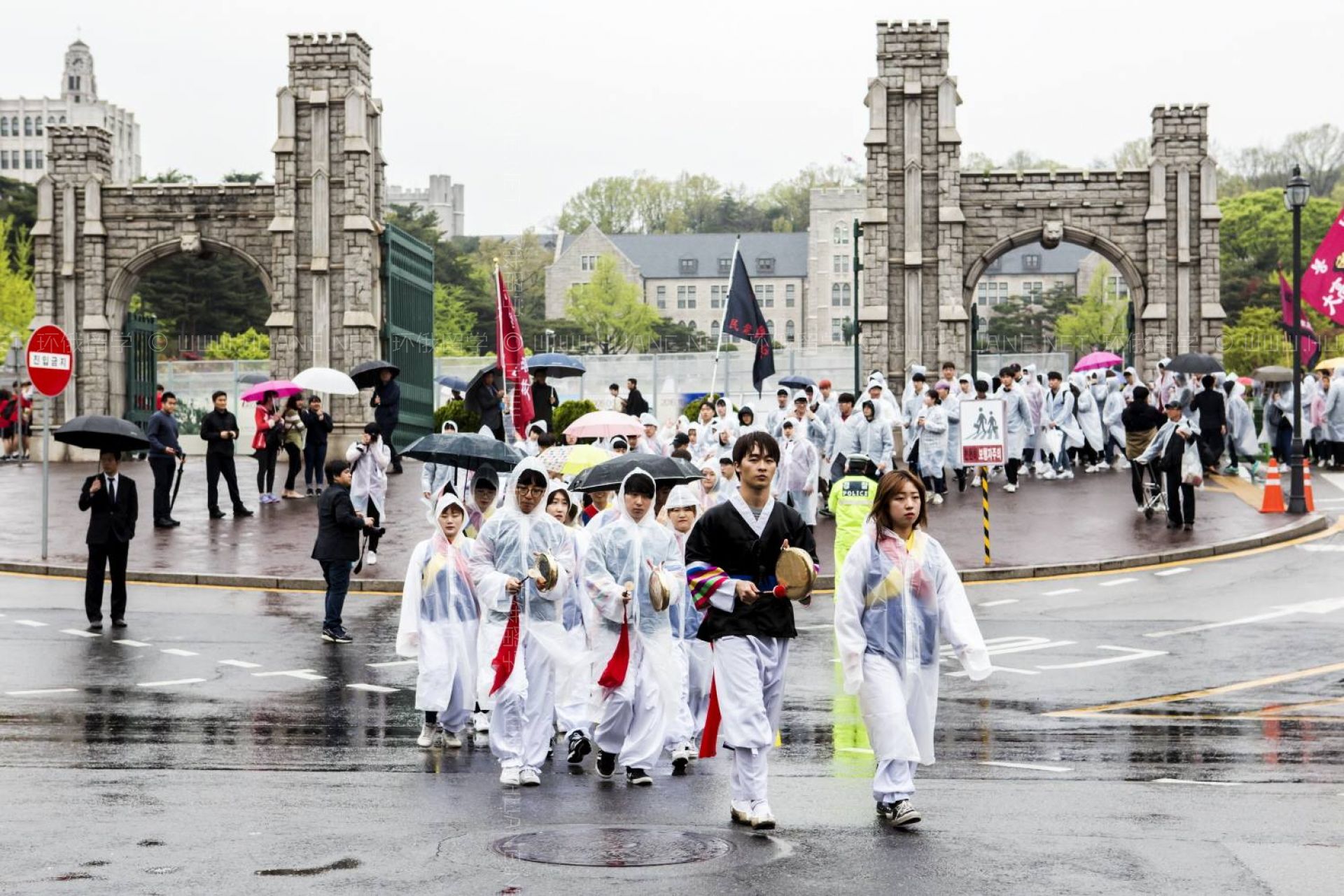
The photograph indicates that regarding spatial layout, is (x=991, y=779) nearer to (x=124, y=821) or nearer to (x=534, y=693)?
(x=534, y=693)

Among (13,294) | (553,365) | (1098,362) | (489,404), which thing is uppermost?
(13,294)

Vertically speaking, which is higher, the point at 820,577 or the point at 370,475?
the point at 370,475

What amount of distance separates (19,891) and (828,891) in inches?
118

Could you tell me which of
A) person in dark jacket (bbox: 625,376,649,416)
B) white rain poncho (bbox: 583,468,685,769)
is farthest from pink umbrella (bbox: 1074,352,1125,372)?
white rain poncho (bbox: 583,468,685,769)

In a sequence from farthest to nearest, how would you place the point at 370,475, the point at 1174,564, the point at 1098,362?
the point at 1098,362, the point at 370,475, the point at 1174,564

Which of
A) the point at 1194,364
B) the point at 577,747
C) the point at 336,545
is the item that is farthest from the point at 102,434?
the point at 1194,364

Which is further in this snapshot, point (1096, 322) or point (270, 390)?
point (1096, 322)

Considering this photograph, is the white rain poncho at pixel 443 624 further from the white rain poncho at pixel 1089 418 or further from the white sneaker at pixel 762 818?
the white rain poncho at pixel 1089 418

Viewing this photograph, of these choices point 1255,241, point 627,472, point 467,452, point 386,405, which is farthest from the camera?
point 1255,241

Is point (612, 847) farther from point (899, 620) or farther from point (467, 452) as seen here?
point (467, 452)

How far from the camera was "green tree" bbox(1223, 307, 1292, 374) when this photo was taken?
7121 centimetres

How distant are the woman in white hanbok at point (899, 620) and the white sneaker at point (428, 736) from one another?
3.27 m

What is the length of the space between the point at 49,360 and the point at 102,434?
565 cm

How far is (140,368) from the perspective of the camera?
131ft
